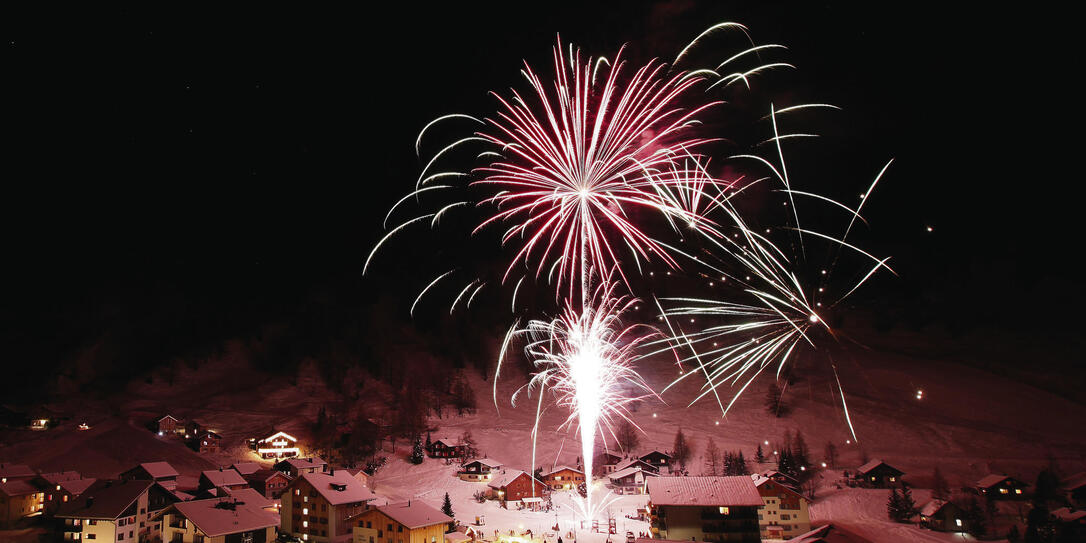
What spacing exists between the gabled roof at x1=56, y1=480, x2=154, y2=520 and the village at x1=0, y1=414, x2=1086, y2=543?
0.07m

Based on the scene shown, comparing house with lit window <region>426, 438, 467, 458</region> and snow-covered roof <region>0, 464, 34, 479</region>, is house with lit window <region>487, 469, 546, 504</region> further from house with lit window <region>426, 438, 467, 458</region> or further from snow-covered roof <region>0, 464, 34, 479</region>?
snow-covered roof <region>0, 464, 34, 479</region>

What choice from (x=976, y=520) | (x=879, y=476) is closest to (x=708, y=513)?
(x=976, y=520)

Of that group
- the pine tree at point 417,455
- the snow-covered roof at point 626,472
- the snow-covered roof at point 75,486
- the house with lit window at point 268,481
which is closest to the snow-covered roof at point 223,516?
the house with lit window at point 268,481

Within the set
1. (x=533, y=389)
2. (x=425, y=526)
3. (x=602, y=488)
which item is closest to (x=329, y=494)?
(x=425, y=526)

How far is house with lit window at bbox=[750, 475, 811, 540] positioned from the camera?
32250 mm

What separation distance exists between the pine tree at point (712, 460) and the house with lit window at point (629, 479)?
16.0 ft

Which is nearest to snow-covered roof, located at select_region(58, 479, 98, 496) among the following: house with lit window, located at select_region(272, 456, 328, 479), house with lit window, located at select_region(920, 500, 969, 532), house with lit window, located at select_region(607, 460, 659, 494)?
house with lit window, located at select_region(272, 456, 328, 479)

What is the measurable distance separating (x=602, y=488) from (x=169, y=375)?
175 ft

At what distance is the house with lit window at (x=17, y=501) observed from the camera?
29422mm

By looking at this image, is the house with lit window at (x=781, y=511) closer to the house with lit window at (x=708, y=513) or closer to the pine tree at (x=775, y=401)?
the house with lit window at (x=708, y=513)

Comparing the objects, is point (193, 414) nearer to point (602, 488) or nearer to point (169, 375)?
point (169, 375)

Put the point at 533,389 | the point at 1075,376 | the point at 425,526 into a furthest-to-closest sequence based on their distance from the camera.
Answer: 1. the point at 533,389
2. the point at 1075,376
3. the point at 425,526

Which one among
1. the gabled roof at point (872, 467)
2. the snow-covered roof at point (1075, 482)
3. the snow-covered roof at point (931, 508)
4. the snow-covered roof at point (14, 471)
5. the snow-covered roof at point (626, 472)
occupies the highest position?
the snow-covered roof at point (14, 471)

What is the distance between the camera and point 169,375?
66.0 metres
